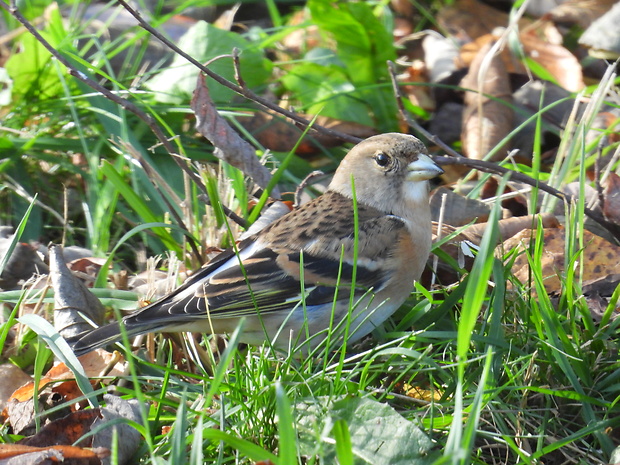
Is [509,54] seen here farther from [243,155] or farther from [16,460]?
[16,460]

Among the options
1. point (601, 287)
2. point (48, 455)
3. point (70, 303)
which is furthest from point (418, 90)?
point (48, 455)

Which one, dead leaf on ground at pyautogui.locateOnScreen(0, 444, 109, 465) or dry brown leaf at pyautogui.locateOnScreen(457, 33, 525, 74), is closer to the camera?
dead leaf on ground at pyautogui.locateOnScreen(0, 444, 109, 465)

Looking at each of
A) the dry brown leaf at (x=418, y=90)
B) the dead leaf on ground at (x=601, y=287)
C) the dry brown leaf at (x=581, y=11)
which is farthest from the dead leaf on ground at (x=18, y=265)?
the dry brown leaf at (x=581, y=11)

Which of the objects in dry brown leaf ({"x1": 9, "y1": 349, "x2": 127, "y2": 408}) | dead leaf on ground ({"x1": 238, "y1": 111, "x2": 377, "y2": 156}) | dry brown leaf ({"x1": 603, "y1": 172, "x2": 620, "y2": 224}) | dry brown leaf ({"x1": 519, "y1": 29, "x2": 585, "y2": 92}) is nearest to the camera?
dry brown leaf ({"x1": 9, "y1": 349, "x2": 127, "y2": 408})

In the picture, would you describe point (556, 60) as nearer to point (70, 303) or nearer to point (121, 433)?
point (70, 303)

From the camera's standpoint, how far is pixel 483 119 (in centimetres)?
437

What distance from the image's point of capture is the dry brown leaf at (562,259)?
3096 millimetres

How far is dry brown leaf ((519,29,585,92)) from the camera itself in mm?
4699

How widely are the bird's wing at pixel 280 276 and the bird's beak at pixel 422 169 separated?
10.0 inches

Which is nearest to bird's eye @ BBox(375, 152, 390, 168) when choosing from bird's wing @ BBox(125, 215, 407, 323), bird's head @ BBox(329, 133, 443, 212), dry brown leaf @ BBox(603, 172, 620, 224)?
bird's head @ BBox(329, 133, 443, 212)

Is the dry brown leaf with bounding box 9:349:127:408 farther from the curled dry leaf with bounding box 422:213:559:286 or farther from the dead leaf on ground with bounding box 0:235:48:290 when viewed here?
the curled dry leaf with bounding box 422:213:559:286

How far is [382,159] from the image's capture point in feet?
11.0

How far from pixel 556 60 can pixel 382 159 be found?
202 cm

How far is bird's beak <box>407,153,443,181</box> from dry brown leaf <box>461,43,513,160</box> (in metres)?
0.96
